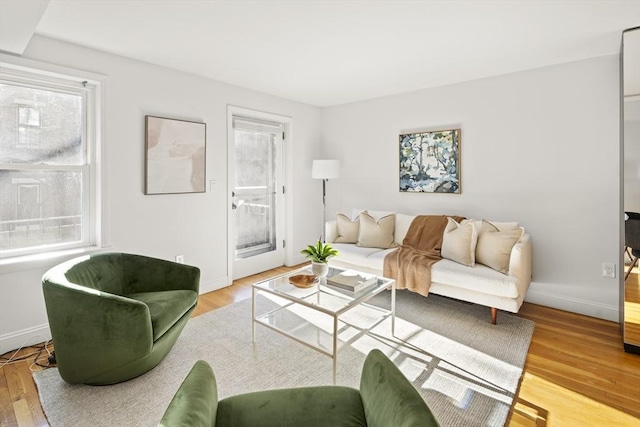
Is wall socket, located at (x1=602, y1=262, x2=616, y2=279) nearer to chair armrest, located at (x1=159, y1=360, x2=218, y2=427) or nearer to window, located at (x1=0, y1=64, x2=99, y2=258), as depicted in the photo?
chair armrest, located at (x1=159, y1=360, x2=218, y2=427)

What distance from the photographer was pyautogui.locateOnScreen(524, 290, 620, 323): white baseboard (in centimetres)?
305

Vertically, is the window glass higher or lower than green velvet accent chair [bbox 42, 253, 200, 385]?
higher

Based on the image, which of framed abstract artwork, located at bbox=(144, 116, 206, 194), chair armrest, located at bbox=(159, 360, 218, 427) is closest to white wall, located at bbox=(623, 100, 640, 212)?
chair armrest, located at bbox=(159, 360, 218, 427)

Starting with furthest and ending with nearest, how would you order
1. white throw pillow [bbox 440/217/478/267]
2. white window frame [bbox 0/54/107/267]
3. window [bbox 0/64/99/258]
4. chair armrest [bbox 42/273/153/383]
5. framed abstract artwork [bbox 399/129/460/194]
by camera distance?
framed abstract artwork [bbox 399/129/460/194], white throw pillow [bbox 440/217/478/267], white window frame [bbox 0/54/107/267], window [bbox 0/64/99/258], chair armrest [bbox 42/273/153/383]

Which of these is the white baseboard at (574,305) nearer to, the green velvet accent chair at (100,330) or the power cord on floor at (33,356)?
the green velvet accent chair at (100,330)

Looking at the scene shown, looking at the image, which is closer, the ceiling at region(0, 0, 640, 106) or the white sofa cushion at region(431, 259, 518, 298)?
the ceiling at region(0, 0, 640, 106)

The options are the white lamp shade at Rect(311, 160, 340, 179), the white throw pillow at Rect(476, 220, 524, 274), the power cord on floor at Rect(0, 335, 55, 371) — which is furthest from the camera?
the white lamp shade at Rect(311, 160, 340, 179)

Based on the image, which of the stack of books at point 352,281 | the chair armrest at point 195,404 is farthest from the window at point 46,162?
the chair armrest at point 195,404

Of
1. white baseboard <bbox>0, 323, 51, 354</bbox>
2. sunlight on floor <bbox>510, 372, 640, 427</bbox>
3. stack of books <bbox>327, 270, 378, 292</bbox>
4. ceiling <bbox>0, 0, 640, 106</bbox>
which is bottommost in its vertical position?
sunlight on floor <bbox>510, 372, 640, 427</bbox>

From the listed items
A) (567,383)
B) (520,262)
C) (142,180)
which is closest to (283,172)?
(142,180)

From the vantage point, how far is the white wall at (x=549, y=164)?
305cm

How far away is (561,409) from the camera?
6.20 feet

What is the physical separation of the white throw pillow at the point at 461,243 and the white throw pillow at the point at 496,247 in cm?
7

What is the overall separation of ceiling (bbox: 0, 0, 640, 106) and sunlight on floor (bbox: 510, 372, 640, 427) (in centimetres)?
243
